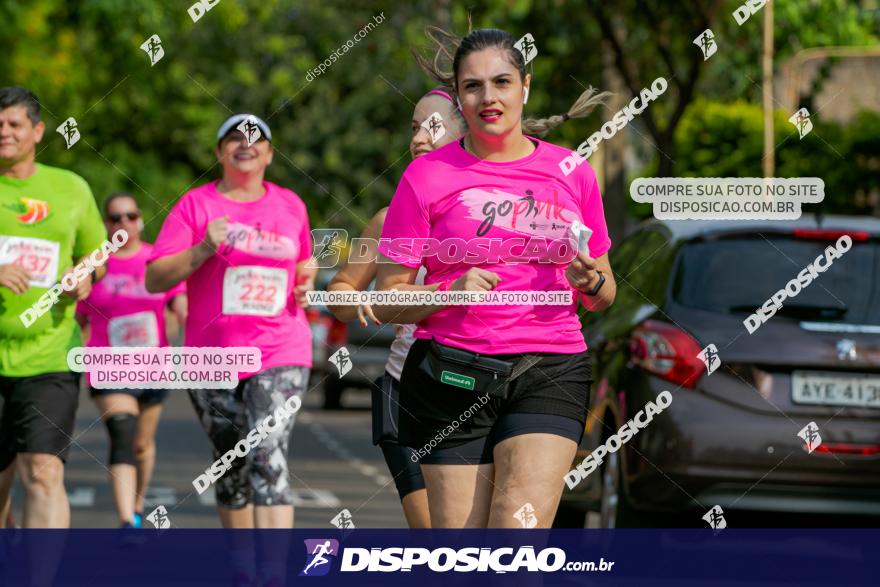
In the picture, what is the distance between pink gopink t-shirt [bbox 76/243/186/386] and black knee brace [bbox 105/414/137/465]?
43cm

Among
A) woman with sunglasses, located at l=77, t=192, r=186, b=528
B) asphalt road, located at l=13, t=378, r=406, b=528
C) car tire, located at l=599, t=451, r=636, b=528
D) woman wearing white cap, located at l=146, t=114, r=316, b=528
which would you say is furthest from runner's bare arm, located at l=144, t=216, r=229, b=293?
asphalt road, located at l=13, t=378, r=406, b=528

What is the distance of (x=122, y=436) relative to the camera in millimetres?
10305

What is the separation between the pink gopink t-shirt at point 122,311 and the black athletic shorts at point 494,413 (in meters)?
5.18

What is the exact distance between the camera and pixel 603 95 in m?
6.25

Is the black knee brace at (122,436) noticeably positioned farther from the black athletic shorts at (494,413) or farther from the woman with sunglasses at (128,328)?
the black athletic shorts at (494,413)

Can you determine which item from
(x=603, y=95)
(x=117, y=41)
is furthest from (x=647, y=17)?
(x=603, y=95)

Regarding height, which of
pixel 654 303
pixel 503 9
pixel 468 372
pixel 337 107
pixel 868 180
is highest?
pixel 337 107

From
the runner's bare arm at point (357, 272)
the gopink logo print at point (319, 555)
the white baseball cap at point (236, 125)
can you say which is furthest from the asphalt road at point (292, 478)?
the runner's bare arm at point (357, 272)

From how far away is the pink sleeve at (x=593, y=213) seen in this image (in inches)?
220

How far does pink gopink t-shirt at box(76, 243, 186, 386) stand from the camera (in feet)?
34.4

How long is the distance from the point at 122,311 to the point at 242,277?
2.96 meters

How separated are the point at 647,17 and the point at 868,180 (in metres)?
3.37

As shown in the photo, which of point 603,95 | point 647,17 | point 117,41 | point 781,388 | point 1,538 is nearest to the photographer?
point 603,95

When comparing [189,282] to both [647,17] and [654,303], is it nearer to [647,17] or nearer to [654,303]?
[654,303]
